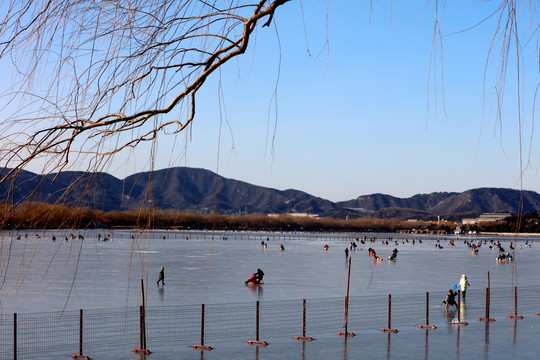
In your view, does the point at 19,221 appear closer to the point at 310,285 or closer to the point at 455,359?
the point at 455,359

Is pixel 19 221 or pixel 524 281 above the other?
pixel 19 221

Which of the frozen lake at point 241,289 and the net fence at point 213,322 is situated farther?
the net fence at point 213,322

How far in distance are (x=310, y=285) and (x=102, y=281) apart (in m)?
10.5

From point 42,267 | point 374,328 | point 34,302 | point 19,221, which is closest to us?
point 19,221

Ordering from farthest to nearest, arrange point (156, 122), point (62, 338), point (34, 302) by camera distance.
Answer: point (34, 302) → point (62, 338) → point (156, 122)

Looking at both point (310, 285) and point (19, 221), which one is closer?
point (19, 221)

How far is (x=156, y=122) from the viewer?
380 centimetres

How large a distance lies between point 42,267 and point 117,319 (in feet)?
75.9

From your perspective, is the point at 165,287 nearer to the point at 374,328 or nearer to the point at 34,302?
the point at 34,302

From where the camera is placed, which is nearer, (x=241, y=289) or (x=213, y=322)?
(x=213, y=322)

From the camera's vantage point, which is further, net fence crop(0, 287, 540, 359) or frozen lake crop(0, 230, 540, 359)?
net fence crop(0, 287, 540, 359)

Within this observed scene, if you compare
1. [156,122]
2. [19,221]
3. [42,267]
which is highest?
[156,122]

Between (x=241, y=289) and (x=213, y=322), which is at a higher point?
(x=213, y=322)

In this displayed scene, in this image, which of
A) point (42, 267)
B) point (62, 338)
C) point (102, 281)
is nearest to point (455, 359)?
point (62, 338)
